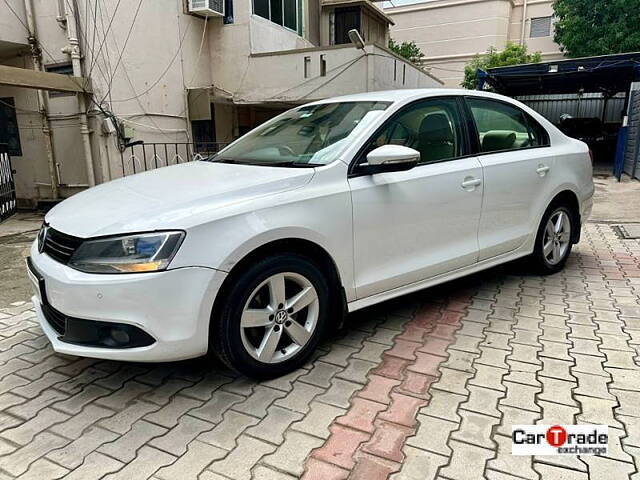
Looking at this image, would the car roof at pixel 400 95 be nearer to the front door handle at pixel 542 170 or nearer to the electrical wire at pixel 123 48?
the front door handle at pixel 542 170

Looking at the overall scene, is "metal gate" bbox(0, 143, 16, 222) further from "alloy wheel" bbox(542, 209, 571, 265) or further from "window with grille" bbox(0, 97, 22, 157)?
"alloy wheel" bbox(542, 209, 571, 265)

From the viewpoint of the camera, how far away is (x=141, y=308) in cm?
220

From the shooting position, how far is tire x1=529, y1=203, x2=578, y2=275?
412 cm

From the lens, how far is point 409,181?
305 centimetres

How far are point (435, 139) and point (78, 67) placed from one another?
265 inches

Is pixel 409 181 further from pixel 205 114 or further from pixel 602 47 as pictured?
pixel 602 47

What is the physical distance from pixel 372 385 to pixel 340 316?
48cm

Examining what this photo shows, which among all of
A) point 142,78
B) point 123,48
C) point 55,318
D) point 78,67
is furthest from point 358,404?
point 142,78

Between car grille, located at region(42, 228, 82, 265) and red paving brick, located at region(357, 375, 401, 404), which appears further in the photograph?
red paving brick, located at region(357, 375, 401, 404)

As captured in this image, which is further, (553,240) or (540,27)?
(540,27)

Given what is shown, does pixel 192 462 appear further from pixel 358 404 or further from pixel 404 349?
pixel 404 349

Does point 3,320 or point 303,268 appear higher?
point 303,268

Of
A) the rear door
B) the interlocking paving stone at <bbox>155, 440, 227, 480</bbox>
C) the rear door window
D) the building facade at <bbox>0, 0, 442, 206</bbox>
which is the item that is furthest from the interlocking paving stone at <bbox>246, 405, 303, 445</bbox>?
the building facade at <bbox>0, 0, 442, 206</bbox>

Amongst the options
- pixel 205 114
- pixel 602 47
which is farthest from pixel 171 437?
pixel 602 47
